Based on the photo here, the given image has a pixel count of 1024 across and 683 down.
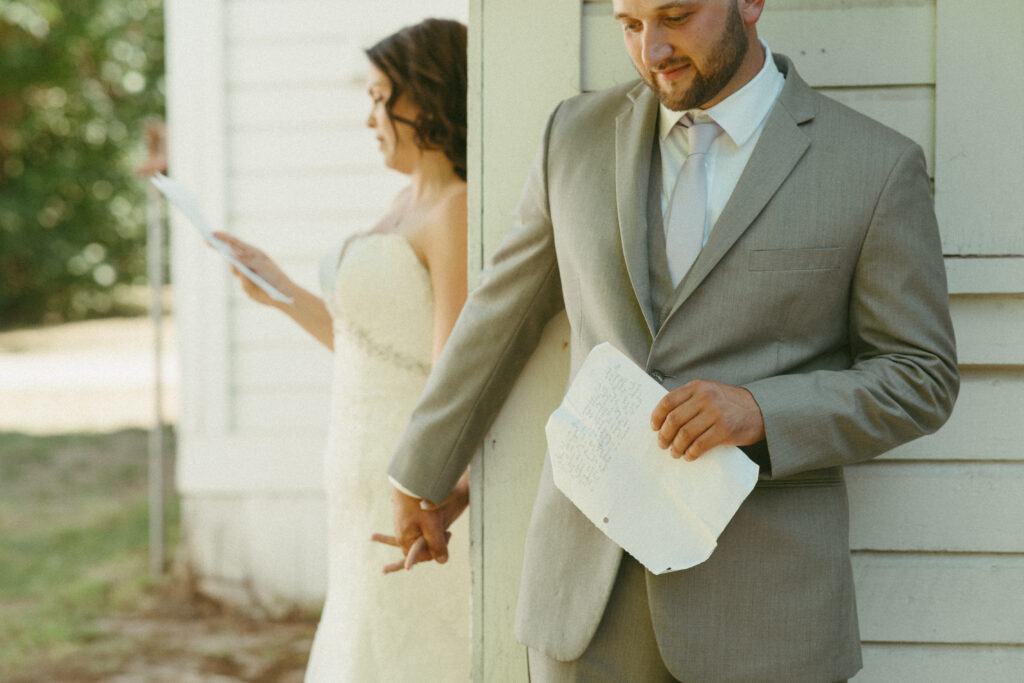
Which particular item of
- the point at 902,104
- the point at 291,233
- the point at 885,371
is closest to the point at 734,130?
the point at 885,371

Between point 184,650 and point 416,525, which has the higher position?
point 416,525

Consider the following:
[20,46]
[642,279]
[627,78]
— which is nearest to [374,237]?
[627,78]

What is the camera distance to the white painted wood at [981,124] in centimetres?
222

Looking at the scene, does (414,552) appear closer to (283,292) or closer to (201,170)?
(283,292)

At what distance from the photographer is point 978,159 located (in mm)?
2230

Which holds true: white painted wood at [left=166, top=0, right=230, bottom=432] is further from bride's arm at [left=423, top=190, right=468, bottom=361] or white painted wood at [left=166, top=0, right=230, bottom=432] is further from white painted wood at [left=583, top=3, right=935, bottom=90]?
white painted wood at [left=583, top=3, right=935, bottom=90]

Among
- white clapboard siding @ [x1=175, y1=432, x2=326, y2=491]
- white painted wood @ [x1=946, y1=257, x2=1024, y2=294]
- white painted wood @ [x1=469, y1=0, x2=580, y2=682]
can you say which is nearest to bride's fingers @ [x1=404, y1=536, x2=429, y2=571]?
white painted wood @ [x1=469, y1=0, x2=580, y2=682]

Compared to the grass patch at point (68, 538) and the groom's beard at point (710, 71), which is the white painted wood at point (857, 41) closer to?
the groom's beard at point (710, 71)

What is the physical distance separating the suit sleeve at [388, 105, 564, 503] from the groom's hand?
48cm

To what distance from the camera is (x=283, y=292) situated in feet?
10.5

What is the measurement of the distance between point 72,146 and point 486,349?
62.1 ft

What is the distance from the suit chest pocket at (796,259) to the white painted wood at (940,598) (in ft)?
2.53

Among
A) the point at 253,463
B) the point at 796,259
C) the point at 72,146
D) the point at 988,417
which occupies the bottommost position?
→ the point at 253,463

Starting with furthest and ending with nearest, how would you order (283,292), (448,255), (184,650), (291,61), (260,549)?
(260,549) → (291,61) → (184,650) → (283,292) → (448,255)
